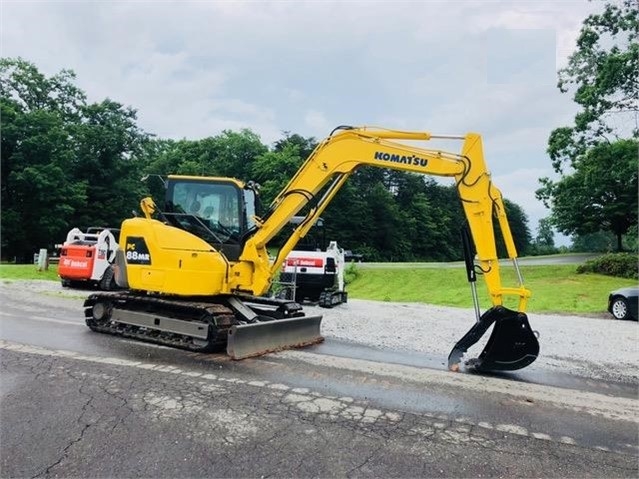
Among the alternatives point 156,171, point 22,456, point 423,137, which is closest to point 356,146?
point 423,137

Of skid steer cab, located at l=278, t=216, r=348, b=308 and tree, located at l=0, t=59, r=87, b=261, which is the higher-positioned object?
tree, located at l=0, t=59, r=87, b=261

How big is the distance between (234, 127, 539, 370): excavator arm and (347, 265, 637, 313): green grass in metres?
9.55

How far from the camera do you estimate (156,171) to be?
53.4 meters

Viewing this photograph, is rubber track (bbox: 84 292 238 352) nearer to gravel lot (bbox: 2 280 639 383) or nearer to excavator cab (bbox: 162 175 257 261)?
excavator cab (bbox: 162 175 257 261)

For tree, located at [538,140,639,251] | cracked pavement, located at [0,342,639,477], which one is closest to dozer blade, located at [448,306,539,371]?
cracked pavement, located at [0,342,639,477]

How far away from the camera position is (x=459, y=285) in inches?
894

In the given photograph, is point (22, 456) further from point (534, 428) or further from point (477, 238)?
point (477, 238)

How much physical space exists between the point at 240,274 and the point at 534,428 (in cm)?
478

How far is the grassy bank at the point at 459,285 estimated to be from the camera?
17156mm

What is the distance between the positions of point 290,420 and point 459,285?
63.9ft

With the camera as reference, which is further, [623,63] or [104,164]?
[104,164]

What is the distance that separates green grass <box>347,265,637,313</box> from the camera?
55.7ft

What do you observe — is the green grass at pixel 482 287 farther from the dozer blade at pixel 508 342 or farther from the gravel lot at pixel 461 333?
the dozer blade at pixel 508 342

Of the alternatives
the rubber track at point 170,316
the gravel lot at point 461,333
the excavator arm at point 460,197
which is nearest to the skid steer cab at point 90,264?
the gravel lot at point 461,333
